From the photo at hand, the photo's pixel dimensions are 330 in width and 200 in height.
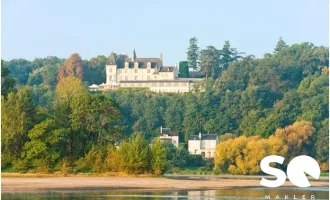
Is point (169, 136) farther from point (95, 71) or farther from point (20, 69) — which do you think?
point (20, 69)

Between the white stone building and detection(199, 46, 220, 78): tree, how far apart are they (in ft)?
11.4

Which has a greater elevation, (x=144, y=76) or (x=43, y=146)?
(x=144, y=76)

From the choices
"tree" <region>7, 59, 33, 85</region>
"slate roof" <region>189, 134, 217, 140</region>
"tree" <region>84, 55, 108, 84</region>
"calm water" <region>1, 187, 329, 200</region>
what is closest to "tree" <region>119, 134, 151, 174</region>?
"calm water" <region>1, 187, 329, 200</region>

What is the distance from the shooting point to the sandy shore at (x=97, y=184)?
47.3 metres

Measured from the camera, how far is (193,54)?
142000 millimetres

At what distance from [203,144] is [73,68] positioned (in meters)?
42.2

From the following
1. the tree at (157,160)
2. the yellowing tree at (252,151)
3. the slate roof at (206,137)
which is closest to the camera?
the tree at (157,160)

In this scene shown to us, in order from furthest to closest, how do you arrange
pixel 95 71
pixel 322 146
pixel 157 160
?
pixel 95 71
pixel 322 146
pixel 157 160

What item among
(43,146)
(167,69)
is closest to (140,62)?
(167,69)

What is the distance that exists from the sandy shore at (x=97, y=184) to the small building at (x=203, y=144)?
37260 millimetres

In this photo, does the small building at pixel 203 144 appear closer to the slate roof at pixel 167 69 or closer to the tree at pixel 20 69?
the slate roof at pixel 167 69

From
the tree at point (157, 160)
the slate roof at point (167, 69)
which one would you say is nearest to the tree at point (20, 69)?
the slate roof at point (167, 69)

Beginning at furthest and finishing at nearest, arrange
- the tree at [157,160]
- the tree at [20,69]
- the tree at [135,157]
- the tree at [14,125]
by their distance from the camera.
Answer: the tree at [20,69] → the tree at [14,125] → the tree at [157,160] → the tree at [135,157]

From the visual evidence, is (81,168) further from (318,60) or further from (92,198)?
(318,60)
